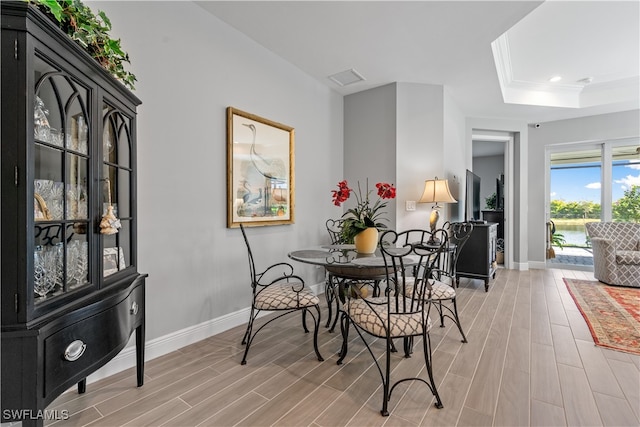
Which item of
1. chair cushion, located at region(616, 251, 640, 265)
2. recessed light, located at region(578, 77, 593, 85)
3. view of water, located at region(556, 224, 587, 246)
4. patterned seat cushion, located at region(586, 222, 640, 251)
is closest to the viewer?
chair cushion, located at region(616, 251, 640, 265)

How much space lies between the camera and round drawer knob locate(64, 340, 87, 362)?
1.18 meters

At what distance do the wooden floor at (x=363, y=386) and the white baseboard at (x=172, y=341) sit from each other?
2.3 inches

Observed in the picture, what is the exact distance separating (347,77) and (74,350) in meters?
3.72

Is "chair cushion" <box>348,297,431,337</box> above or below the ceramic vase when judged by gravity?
below

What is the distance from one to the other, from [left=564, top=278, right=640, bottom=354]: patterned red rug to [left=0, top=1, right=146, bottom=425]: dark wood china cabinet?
3587 millimetres

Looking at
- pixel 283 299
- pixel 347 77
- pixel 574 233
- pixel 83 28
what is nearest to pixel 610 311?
pixel 574 233

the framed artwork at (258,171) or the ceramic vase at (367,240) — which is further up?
the framed artwork at (258,171)

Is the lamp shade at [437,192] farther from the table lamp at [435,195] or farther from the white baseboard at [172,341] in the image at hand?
the white baseboard at [172,341]

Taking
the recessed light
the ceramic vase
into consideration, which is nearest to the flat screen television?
the recessed light

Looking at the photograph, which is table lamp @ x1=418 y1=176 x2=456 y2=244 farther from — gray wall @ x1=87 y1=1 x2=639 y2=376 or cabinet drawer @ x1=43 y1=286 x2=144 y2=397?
cabinet drawer @ x1=43 y1=286 x2=144 y2=397

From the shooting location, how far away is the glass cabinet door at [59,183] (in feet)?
3.83

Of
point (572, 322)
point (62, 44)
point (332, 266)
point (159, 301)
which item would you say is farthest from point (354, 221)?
point (572, 322)

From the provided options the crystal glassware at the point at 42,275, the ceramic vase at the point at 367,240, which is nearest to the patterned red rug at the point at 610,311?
the ceramic vase at the point at 367,240

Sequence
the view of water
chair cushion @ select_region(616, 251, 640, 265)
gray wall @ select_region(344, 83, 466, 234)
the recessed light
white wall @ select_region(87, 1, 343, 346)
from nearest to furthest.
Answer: white wall @ select_region(87, 1, 343, 346) < gray wall @ select_region(344, 83, 466, 234) < chair cushion @ select_region(616, 251, 640, 265) < the recessed light < the view of water
